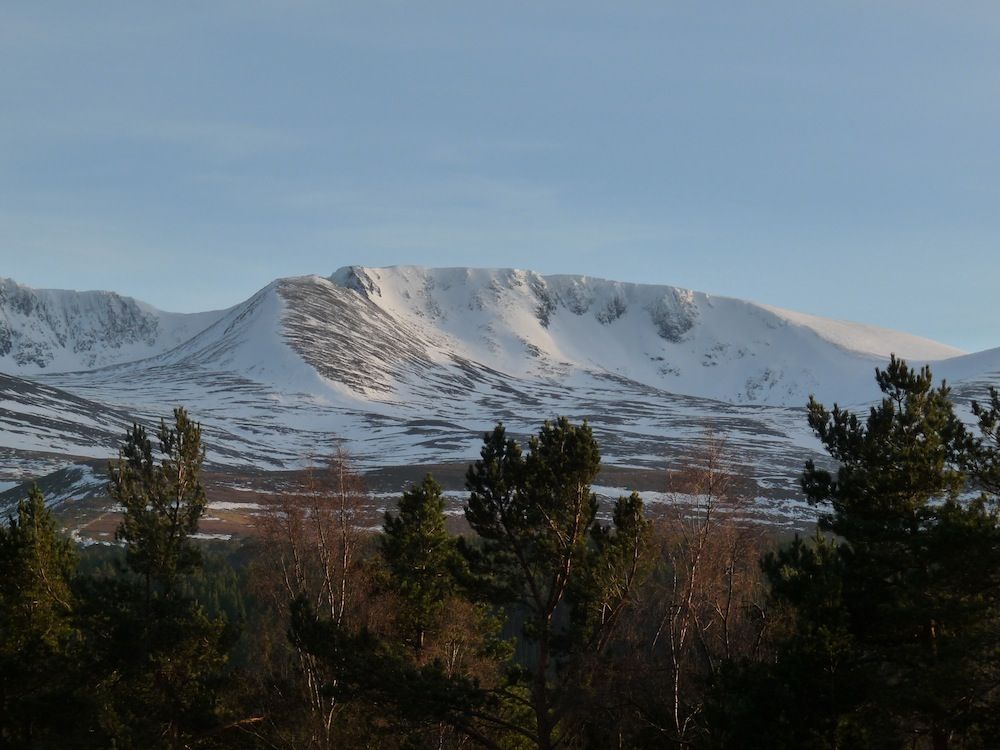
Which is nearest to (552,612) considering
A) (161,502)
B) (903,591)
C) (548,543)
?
(548,543)

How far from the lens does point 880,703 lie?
1753cm

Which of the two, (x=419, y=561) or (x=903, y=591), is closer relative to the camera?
(x=903, y=591)

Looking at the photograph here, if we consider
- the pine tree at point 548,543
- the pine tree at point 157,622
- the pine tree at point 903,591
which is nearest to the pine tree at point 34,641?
the pine tree at point 157,622

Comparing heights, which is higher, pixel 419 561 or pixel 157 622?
pixel 419 561

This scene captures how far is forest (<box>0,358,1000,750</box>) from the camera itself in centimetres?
1828

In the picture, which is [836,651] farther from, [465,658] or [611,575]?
[465,658]

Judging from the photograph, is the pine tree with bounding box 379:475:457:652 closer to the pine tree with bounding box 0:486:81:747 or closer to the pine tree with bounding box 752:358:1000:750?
the pine tree with bounding box 0:486:81:747

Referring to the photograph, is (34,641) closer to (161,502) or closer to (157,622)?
(157,622)

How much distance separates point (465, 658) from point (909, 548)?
14292 millimetres

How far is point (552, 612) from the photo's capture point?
27.2 m

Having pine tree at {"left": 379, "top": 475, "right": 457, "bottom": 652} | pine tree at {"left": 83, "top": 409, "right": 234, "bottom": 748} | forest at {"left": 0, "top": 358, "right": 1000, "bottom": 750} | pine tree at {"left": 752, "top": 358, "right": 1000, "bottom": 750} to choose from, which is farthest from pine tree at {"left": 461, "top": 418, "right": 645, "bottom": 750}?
pine tree at {"left": 83, "top": 409, "right": 234, "bottom": 748}

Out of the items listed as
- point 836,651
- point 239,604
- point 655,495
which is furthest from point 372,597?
point 655,495

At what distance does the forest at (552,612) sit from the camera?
60.0 feet

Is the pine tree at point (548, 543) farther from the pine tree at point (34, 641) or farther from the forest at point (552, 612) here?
the pine tree at point (34, 641)
